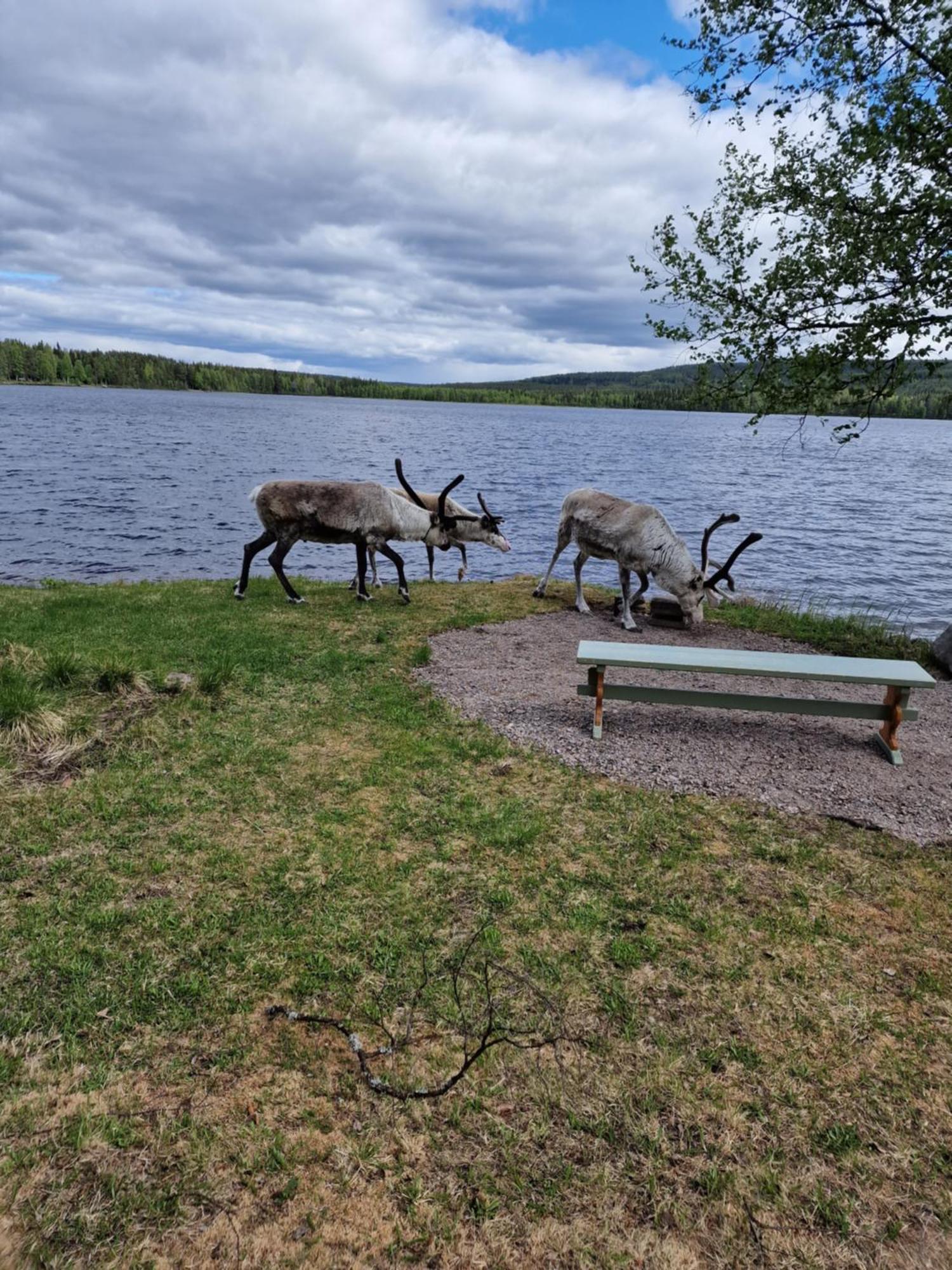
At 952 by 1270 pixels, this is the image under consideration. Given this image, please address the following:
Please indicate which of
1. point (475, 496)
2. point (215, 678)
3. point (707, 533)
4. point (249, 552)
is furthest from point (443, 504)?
point (475, 496)

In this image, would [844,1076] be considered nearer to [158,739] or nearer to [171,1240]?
[171,1240]

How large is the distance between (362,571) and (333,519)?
4.02ft

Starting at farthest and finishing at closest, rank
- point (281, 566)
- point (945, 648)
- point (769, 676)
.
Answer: point (281, 566)
point (945, 648)
point (769, 676)

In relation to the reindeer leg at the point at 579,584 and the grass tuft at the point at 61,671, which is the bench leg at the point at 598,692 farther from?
the grass tuft at the point at 61,671

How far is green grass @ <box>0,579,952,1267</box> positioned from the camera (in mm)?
2766

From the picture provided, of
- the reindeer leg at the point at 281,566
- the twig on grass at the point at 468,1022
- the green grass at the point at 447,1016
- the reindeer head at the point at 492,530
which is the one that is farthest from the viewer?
the reindeer head at the point at 492,530

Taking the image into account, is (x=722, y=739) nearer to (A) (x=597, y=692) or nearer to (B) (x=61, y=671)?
(A) (x=597, y=692)

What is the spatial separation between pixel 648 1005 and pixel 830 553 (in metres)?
27.5

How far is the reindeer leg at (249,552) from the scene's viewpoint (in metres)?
12.4

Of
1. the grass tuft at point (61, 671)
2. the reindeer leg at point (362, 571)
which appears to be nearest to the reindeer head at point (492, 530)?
the reindeer leg at point (362, 571)

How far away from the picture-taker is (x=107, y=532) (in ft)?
85.7

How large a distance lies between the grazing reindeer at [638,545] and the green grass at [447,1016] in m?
5.64

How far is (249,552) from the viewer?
509 inches

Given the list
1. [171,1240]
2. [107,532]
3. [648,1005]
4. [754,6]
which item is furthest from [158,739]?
[107,532]
